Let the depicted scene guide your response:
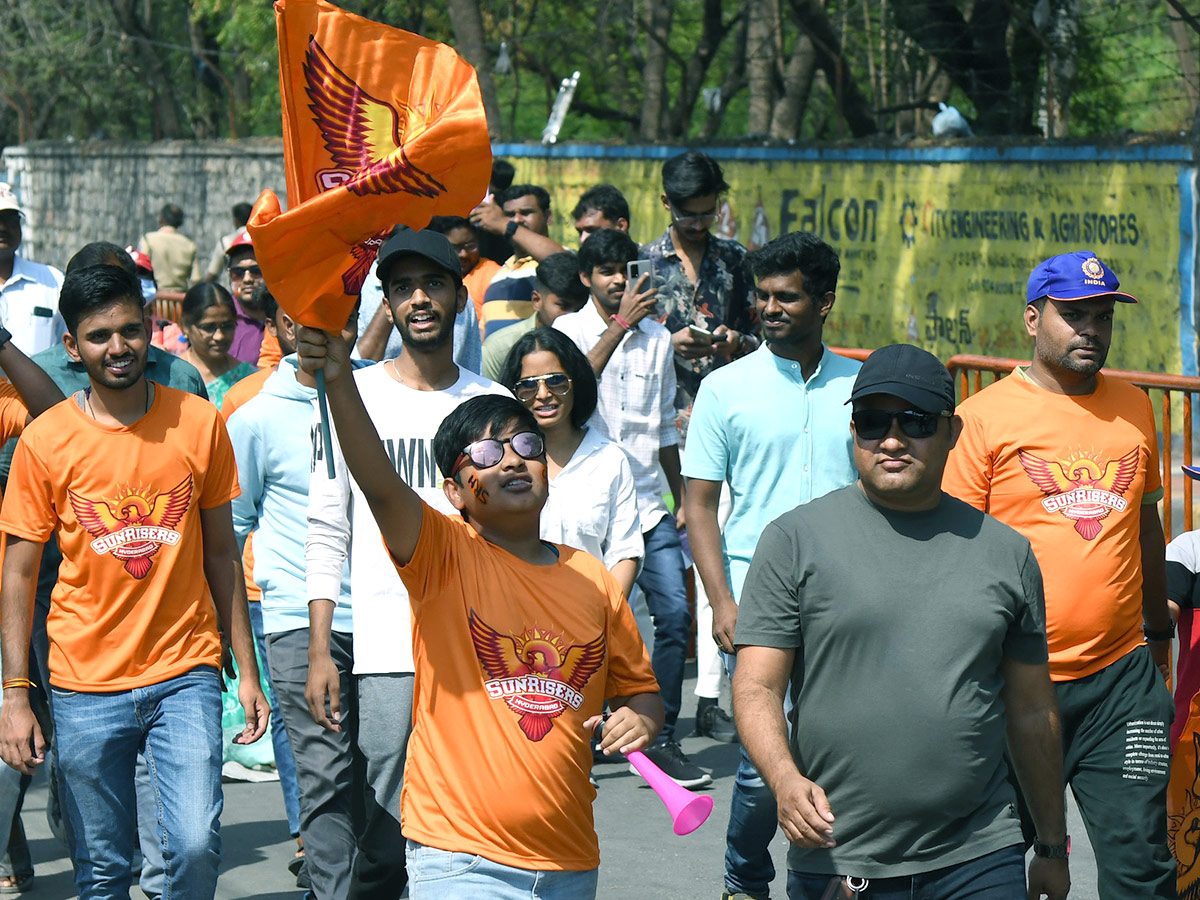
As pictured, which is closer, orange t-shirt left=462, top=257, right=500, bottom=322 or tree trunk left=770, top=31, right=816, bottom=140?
orange t-shirt left=462, top=257, right=500, bottom=322

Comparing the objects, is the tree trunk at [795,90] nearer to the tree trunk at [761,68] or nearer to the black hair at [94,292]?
the tree trunk at [761,68]

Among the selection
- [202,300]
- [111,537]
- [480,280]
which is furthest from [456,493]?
[480,280]

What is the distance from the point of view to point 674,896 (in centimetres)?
624

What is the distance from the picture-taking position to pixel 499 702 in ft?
13.3

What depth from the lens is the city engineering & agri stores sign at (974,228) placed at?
11.7 metres

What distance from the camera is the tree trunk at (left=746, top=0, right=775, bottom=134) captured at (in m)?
20.2

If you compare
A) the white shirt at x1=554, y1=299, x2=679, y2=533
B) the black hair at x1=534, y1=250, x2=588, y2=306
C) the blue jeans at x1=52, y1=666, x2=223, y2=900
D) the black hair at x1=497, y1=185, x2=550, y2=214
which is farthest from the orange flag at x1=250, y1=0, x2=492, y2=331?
the black hair at x1=497, y1=185, x2=550, y2=214

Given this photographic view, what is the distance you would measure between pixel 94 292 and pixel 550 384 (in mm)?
1663

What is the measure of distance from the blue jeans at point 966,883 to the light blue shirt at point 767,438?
210 cm

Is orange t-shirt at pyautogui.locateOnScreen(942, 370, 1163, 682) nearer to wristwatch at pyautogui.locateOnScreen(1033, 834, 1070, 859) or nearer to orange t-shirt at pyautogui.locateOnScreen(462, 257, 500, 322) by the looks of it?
wristwatch at pyautogui.locateOnScreen(1033, 834, 1070, 859)

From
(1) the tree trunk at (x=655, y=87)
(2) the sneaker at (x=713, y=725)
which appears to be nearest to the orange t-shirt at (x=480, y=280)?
(2) the sneaker at (x=713, y=725)

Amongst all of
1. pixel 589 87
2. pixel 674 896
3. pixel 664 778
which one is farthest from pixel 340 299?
pixel 589 87

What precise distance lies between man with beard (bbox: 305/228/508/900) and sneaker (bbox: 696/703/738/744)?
332 cm

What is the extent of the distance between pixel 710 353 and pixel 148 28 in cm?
2496
